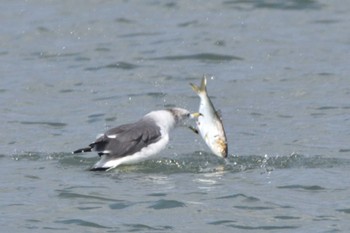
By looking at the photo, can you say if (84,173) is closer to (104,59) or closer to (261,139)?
(261,139)

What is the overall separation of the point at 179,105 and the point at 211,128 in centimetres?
354

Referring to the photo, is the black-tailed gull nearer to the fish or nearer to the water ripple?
the fish

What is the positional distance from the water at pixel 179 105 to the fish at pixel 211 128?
0.64ft

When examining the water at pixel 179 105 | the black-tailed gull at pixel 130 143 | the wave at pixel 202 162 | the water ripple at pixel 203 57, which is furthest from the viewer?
the water ripple at pixel 203 57

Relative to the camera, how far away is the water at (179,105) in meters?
10.5

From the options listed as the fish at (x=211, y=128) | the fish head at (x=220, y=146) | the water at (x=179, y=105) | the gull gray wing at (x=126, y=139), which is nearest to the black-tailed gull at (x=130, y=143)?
the gull gray wing at (x=126, y=139)

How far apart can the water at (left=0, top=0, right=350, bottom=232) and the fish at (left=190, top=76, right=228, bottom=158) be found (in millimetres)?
194

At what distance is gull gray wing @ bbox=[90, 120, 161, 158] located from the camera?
11781 millimetres

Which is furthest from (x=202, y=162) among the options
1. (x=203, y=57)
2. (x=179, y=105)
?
(x=203, y=57)

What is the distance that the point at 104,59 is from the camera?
1845 centimetres

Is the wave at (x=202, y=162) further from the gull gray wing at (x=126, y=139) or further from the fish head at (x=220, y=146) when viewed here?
the gull gray wing at (x=126, y=139)

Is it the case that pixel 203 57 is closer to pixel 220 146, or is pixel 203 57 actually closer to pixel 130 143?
pixel 220 146

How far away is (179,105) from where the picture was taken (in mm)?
15742

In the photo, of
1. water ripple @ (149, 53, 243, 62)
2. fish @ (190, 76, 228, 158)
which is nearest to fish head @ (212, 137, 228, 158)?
fish @ (190, 76, 228, 158)
